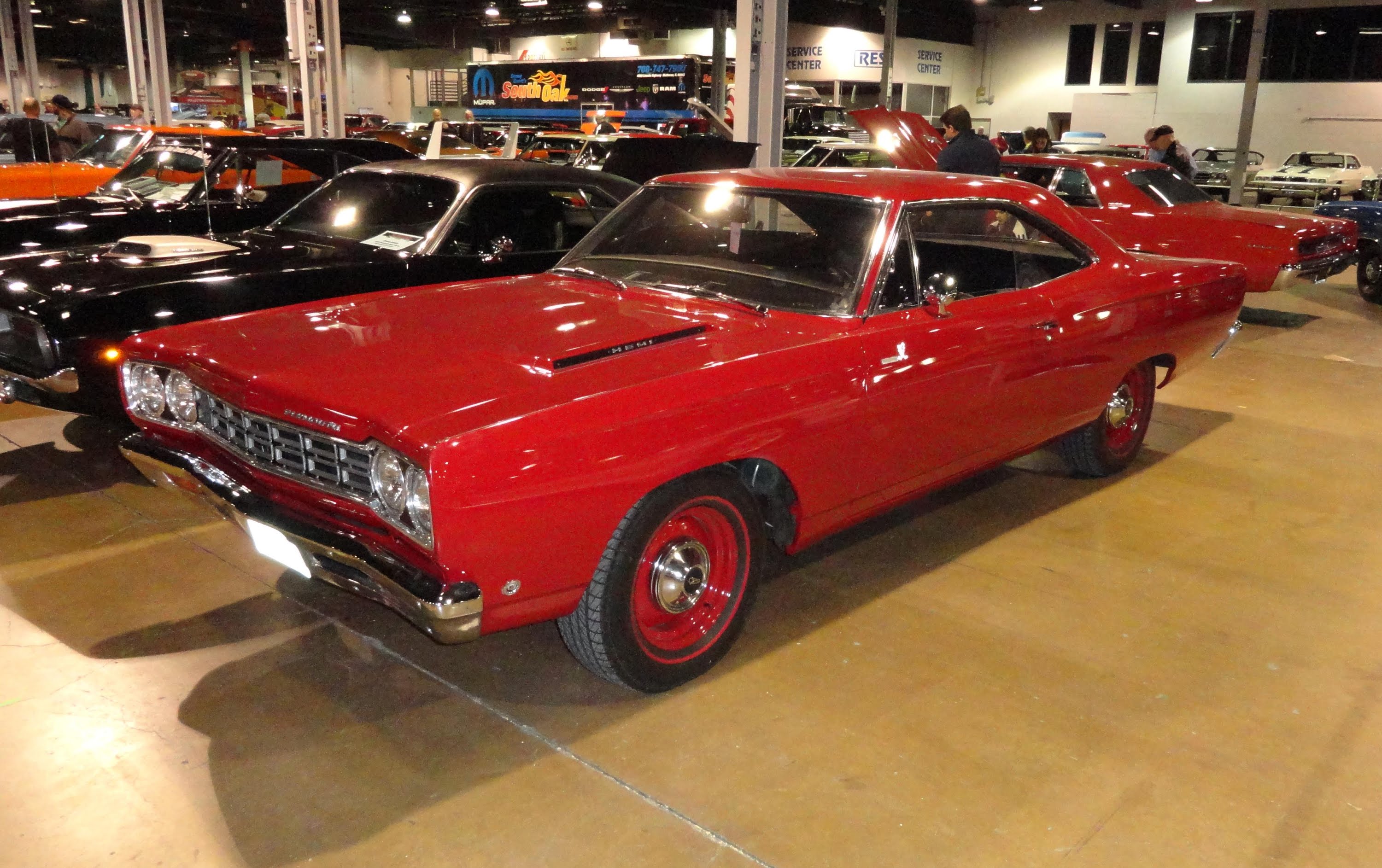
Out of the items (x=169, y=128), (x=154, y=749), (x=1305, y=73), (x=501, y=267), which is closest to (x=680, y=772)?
(x=154, y=749)

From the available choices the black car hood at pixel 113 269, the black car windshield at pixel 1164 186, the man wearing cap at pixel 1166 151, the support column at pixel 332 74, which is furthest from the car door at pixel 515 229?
the man wearing cap at pixel 1166 151

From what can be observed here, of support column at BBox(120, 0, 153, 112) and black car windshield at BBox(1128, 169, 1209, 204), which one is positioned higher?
support column at BBox(120, 0, 153, 112)

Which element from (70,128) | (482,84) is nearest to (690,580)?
(70,128)

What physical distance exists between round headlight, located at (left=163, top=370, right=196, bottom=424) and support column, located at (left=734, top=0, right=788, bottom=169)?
234 inches

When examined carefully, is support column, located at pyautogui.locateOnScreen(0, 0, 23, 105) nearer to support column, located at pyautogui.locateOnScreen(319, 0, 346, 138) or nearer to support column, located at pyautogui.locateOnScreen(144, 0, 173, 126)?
support column, located at pyautogui.locateOnScreen(144, 0, 173, 126)

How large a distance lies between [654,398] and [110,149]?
8.83m

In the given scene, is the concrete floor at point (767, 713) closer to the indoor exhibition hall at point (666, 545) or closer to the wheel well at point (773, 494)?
the indoor exhibition hall at point (666, 545)

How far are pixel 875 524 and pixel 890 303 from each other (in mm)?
1234

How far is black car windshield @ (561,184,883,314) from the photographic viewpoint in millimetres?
3443

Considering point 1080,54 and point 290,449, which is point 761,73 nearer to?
point 290,449

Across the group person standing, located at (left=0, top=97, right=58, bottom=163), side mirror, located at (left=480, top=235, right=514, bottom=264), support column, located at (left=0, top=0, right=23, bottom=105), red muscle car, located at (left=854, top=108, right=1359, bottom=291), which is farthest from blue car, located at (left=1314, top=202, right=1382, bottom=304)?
support column, located at (left=0, top=0, right=23, bottom=105)

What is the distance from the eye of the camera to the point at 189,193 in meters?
6.80

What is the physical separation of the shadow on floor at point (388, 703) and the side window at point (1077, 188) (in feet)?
21.2

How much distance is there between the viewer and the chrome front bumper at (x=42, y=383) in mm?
4230
